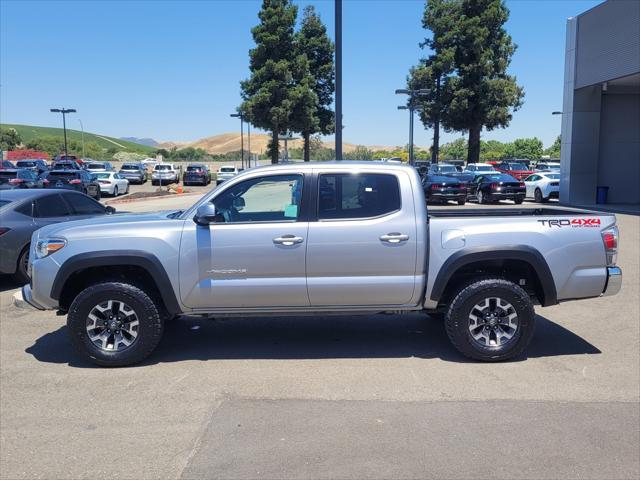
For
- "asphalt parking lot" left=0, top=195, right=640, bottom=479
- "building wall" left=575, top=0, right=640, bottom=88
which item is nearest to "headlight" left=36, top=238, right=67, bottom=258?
"asphalt parking lot" left=0, top=195, right=640, bottom=479

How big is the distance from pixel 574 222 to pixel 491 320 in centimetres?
123

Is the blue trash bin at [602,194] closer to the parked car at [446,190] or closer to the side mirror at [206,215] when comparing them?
the parked car at [446,190]

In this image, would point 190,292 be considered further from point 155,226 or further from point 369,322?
point 369,322

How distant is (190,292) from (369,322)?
251cm

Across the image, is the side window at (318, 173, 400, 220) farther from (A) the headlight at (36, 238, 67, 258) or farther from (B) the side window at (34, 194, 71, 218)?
(B) the side window at (34, 194, 71, 218)

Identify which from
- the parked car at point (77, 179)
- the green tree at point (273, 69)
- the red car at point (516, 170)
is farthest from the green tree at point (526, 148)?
the parked car at point (77, 179)

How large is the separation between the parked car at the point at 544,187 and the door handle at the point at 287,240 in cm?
2758

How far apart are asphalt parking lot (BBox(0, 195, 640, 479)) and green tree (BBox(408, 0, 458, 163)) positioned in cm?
4181

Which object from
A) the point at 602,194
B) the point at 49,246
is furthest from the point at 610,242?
the point at 602,194

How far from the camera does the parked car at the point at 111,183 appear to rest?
34103mm

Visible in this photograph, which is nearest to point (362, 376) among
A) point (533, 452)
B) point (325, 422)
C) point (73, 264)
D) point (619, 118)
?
point (325, 422)

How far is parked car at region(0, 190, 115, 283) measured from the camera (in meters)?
8.90

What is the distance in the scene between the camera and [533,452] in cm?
391

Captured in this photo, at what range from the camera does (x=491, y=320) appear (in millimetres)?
5633
